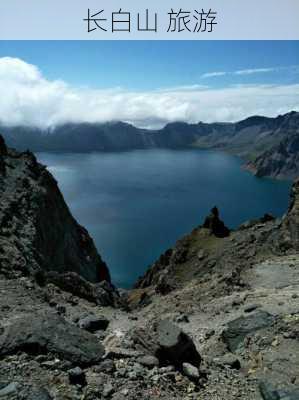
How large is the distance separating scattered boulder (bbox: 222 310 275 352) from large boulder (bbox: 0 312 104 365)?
4970 millimetres

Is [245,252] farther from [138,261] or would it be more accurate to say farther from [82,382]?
[138,261]

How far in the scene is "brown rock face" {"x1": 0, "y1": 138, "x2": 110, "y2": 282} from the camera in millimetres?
30150

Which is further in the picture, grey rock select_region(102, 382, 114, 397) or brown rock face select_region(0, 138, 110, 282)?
brown rock face select_region(0, 138, 110, 282)

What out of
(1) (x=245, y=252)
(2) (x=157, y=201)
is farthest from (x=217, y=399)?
(2) (x=157, y=201)

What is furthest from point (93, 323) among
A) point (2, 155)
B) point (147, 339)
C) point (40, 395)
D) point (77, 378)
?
point (2, 155)

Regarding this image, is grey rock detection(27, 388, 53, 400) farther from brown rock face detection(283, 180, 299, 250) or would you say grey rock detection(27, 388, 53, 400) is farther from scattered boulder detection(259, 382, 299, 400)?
brown rock face detection(283, 180, 299, 250)

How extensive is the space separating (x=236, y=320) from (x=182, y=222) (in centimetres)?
13081

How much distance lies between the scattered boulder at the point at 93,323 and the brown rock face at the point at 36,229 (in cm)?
681

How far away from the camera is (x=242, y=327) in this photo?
17.1 m

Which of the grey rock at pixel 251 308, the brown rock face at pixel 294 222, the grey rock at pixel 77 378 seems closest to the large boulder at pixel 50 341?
the grey rock at pixel 77 378

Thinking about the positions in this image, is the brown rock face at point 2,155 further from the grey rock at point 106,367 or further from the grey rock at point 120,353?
the grey rock at point 106,367

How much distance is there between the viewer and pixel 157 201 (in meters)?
184

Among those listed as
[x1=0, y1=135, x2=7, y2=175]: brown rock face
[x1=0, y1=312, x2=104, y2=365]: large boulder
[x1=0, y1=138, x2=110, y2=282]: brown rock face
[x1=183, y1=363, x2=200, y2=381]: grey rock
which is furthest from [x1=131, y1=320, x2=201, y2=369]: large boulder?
[x1=0, y1=135, x2=7, y2=175]: brown rock face

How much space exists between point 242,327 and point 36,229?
962 inches
